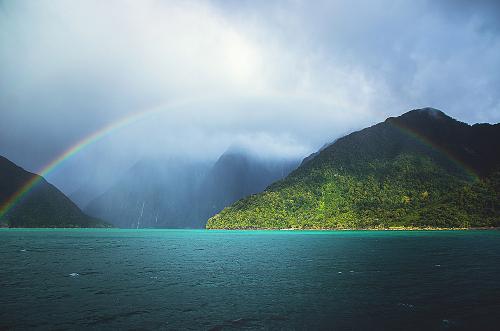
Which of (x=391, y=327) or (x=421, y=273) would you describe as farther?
(x=421, y=273)

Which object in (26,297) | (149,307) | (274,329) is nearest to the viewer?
(274,329)

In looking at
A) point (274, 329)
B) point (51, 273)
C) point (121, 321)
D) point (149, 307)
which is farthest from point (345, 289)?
point (51, 273)

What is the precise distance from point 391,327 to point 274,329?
10.3m

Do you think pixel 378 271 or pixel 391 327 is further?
pixel 378 271

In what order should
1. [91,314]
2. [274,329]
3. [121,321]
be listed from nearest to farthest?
[274,329] < [121,321] < [91,314]

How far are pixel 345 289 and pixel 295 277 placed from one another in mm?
12551

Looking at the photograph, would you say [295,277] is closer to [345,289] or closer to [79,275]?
[345,289]

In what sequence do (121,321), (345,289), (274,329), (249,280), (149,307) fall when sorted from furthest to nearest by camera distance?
(249,280), (345,289), (149,307), (121,321), (274,329)

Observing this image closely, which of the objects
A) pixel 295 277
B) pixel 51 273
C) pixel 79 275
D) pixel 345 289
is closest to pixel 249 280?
pixel 295 277

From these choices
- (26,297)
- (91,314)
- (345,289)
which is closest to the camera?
(91,314)

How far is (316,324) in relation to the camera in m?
31.1

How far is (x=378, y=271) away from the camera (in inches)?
2514

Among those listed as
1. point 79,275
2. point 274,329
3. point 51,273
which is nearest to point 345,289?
point 274,329

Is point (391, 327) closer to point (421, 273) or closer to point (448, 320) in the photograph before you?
point (448, 320)
